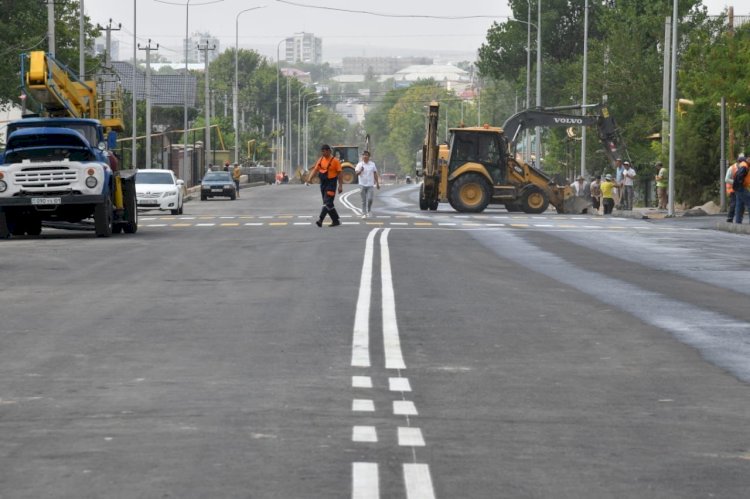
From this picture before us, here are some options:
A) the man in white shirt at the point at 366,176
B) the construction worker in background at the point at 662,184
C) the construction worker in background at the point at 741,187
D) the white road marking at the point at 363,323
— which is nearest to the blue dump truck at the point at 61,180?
the man in white shirt at the point at 366,176

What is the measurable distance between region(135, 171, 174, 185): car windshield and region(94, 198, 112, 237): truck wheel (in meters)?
18.4

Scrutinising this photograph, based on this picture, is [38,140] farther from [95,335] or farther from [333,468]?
[333,468]

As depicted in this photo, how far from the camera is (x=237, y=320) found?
46.5 feet

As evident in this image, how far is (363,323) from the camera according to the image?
45.6 ft

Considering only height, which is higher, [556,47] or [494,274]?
[556,47]

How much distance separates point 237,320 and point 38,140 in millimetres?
17620

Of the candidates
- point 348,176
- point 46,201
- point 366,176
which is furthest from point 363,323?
point 348,176

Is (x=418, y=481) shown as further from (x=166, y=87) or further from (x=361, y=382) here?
(x=166, y=87)

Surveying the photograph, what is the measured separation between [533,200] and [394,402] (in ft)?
133

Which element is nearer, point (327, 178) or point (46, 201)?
point (46, 201)

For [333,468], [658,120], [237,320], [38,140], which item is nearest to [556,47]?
[658,120]

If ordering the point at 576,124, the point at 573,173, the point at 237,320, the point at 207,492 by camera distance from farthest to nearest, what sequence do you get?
the point at 573,173 < the point at 576,124 < the point at 237,320 < the point at 207,492

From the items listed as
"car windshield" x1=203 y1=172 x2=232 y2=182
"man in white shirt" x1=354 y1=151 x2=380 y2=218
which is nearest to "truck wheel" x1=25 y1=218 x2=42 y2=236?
"man in white shirt" x1=354 y1=151 x2=380 y2=218

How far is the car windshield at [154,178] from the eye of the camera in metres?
49.2
